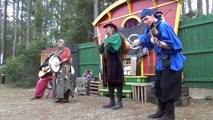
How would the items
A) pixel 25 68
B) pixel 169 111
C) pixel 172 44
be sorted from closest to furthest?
pixel 172 44 → pixel 169 111 → pixel 25 68

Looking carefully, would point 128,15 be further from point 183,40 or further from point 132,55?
point 183,40

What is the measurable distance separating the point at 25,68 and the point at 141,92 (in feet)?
28.9

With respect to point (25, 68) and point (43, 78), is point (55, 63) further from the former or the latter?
point (25, 68)

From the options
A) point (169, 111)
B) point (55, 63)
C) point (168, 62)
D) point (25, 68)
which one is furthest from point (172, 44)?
point (25, 68)

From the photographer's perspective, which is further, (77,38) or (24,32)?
(24,32)

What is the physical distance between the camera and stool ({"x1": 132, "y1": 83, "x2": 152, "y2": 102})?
7789mm

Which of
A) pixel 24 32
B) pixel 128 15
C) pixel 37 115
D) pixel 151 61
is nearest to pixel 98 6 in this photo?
pixel 128 15

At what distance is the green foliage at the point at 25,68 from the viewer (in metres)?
15.1

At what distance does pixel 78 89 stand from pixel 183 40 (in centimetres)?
399

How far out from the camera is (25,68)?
50.3 ft

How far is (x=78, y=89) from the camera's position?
421 inches

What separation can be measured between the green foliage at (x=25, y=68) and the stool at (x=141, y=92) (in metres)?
7.91

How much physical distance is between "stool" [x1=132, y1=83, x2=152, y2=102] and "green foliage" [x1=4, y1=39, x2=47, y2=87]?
7908mm

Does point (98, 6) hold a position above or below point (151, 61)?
above
